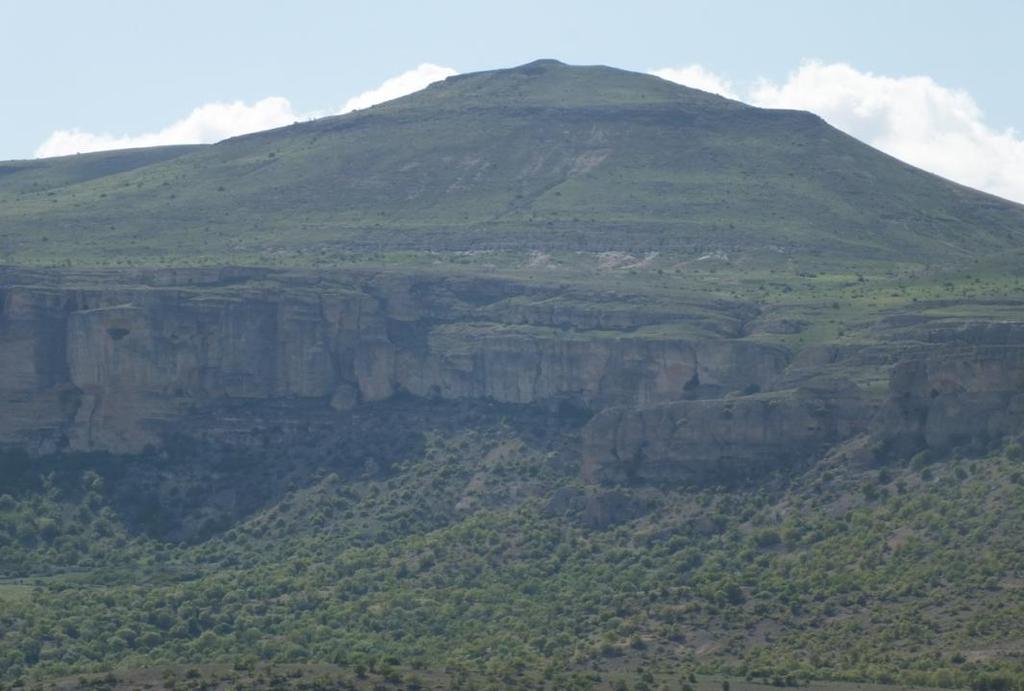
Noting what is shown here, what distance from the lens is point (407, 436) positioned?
132375mm

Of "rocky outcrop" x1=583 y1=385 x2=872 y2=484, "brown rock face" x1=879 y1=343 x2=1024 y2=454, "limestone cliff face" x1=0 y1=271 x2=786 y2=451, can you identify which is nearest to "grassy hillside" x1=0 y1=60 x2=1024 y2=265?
"limestone cliff face" x1=0 y1=271 x2=786 y2=451

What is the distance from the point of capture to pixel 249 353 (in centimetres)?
13500

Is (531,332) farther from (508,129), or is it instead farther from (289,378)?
(508,129)

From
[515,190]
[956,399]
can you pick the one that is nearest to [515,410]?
[956,399]

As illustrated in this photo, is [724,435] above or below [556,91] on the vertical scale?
below

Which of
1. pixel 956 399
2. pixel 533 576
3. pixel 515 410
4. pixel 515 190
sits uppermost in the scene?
pixel 515 190

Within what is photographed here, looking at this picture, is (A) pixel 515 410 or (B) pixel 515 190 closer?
(A) pixel 515 410

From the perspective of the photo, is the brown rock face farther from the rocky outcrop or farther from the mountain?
the rocky outcrop

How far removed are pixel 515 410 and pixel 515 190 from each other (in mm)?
36236

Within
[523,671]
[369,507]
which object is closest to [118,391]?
[369,507]

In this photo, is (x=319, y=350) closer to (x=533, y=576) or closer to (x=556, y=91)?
(x=533, y=576)

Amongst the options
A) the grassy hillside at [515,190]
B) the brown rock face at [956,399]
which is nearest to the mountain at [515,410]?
the brown rock face at [956,399]

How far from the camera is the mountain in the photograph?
340 feet

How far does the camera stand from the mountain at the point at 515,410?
340 feet
